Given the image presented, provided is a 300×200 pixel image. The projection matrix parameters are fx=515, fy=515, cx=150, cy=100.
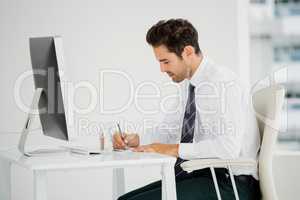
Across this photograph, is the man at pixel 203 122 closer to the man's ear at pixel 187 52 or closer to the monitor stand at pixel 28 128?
the man's ear at pixel 187 52

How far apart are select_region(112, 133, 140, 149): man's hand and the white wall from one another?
111 cm

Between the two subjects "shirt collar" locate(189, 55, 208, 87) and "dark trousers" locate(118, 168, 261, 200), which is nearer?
"dark trousers" locate(118, 168, 261, 200)

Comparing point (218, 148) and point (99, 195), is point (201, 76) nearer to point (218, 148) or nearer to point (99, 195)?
point (218, 148)

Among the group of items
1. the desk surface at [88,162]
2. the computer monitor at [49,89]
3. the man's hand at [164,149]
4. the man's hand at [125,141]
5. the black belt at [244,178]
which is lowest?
the black belt at [244,178]

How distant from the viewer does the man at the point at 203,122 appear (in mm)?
2111

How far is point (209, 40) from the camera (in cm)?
382

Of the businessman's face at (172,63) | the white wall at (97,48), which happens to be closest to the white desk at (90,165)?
the businessman's face at (172,63)

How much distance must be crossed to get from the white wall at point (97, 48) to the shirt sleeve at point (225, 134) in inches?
62.0

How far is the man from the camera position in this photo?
6.93ft

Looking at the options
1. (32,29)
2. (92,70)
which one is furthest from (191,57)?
(32,29)

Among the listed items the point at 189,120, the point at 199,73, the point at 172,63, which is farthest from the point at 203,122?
the point at 172,63

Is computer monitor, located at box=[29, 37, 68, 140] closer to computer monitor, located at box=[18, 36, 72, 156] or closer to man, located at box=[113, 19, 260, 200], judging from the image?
computer monitor, located at box=[18, 36, 72, 156]

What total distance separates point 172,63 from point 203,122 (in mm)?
370

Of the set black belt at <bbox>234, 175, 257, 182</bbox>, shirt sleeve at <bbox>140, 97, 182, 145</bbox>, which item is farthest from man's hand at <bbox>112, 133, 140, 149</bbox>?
black belt at <bbox>234, 175, 257, 182</bbox>
